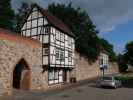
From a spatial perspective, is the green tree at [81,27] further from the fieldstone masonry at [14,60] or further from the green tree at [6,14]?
the fieldstone masonry at [14,60]

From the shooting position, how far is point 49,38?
2469cm

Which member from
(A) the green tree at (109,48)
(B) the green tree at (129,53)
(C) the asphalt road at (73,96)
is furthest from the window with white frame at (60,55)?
(A) the green tree at (109,48)

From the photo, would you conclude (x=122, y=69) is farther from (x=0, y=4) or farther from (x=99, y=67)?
(x=0, y=4)

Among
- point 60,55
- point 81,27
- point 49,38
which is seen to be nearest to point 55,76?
point 60,55

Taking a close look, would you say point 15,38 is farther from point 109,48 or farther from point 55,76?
point 109,48

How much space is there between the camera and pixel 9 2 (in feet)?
150

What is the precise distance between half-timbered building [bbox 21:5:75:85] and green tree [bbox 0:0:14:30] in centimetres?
1518

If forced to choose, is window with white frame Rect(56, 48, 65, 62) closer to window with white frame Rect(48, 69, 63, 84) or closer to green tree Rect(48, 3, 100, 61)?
window with white frame Rect(48, 69, 63, 84)

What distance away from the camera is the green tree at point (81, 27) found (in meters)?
39.9

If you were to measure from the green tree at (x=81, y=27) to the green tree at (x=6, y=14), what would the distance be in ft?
28.0

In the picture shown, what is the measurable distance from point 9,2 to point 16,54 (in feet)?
96.4

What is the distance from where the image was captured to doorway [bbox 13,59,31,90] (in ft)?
71.2

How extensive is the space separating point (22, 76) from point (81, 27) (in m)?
21.8

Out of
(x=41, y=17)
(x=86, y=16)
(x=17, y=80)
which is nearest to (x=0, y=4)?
(x=86, y=16)
